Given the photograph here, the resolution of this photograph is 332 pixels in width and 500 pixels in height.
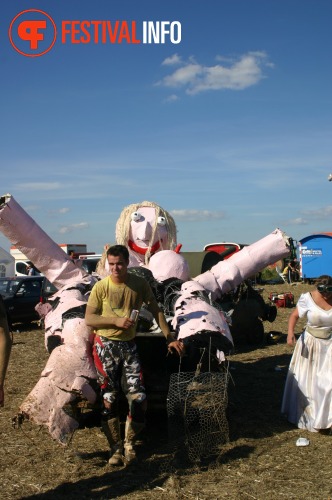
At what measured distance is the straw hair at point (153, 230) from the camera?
23.9 ft

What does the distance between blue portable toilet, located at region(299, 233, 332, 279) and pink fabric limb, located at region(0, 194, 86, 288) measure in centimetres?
2439

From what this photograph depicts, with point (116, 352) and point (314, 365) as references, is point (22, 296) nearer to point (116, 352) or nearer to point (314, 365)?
point (314, 365)

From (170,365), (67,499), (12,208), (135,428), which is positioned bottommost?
(67,499)

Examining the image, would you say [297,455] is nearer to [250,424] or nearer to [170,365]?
[250,424]

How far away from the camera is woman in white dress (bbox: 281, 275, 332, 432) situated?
5844 mm

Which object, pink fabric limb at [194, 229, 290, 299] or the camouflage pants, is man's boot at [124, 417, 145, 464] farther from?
pink fabric limb at [194, 229, 290, 299]

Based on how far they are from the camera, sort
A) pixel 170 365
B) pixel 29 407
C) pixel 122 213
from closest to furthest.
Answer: pixel 29 407
pixel 170 365
pixel 122 213

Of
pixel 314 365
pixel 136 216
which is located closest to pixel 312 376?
pixel 314 365

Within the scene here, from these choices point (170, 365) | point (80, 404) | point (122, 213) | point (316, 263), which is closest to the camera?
point (80, 404)

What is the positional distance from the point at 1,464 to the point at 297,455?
8.06 ft

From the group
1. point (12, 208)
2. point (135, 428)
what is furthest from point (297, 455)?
point (12, 208)

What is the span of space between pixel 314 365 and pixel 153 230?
2.44 m

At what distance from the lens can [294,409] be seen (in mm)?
6094

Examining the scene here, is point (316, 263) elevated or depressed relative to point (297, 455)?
elevated
